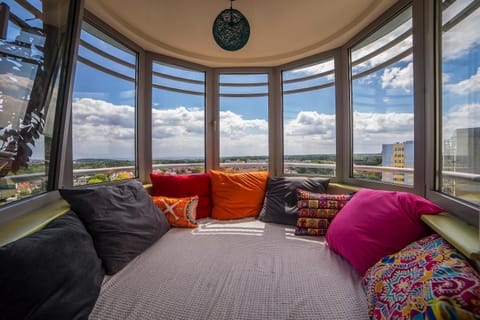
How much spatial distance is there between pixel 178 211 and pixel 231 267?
0.85 metres

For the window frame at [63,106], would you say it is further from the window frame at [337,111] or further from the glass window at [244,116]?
the glass window at [244,116]

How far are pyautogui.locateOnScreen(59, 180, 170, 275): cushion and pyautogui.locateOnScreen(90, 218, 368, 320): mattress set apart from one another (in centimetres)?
8

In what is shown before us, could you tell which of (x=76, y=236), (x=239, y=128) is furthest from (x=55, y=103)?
(x=239, y=128)

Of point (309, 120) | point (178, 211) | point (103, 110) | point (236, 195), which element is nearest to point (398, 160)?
point (309, 120)

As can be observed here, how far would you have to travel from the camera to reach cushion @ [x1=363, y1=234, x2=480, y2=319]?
530mm

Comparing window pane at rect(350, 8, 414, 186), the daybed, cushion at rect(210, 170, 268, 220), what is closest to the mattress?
the daybed

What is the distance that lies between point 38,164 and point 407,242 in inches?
83.5

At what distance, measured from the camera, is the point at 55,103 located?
1.32 metres

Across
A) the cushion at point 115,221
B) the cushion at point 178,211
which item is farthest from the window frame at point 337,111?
the cushion at point 178,211

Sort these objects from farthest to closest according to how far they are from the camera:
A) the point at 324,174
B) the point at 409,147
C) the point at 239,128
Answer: the point at 239,128, the point at 324,174, the point at 409,147

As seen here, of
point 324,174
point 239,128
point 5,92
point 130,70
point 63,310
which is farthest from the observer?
point 239,128

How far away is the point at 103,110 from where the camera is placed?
1.87 m

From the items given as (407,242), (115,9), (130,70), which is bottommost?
(407,242)

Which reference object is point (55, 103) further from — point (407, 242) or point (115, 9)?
point (407, 242)
